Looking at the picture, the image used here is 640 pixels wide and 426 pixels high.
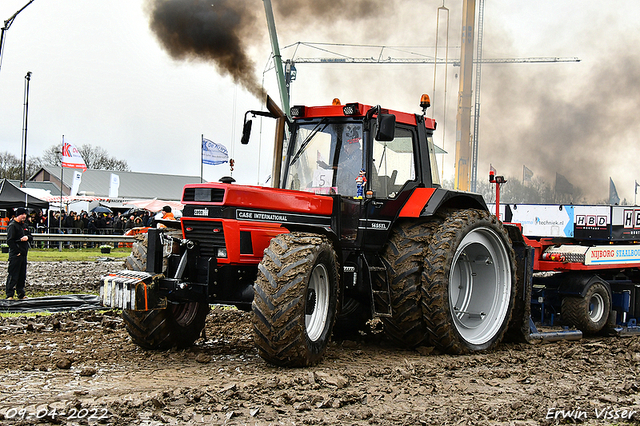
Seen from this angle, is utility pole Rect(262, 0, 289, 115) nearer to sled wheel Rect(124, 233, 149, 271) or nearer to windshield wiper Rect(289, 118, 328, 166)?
windshield wiper Rect(289, 118, 328, 166)

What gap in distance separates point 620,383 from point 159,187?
62.3 meters

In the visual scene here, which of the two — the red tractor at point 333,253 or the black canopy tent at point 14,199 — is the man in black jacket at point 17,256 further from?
the black canopy tent at point 14,199

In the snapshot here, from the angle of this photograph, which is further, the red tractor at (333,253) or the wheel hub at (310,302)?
the wheel hub at (310,302)

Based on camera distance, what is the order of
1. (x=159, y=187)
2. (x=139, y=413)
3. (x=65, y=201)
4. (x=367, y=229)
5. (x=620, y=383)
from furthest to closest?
1. (x=159, y=187)
2. (x=65, y=201)
3. (x=367, y=229)
4. (x=620, y=383)
5. (x=139, y=413)

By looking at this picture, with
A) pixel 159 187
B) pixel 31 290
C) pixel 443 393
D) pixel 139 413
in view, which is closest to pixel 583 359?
pixel 443 393

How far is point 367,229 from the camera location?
7.34 m

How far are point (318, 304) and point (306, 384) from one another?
1185 millimetres

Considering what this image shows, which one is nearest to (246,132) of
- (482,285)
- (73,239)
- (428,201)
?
(428,201)

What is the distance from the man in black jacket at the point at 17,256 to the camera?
1199 centimetres

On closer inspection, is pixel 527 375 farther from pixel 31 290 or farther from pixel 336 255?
pixel 31 290

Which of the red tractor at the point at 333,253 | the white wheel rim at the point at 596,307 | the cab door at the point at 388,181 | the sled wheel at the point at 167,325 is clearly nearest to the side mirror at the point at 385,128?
the red tractor at the point at 333,253

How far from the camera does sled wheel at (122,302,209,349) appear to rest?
692 centimetres

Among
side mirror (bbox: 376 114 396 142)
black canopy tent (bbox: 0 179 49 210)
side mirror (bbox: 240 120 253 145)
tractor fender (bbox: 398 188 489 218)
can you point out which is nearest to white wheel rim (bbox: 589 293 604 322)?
tractor fender (bbox: 398 188 489 218)

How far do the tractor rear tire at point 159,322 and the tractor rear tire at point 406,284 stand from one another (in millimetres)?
2023
